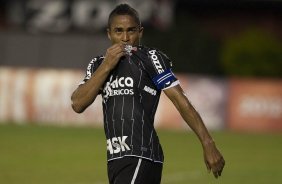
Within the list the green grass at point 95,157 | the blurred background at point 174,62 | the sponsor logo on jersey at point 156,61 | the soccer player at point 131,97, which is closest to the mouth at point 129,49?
the soccer player at point 131,97

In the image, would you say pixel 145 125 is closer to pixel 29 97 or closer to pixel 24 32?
pixel 29 97

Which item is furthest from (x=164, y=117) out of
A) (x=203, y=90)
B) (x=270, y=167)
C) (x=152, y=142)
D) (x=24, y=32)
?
(x=152, y=142)

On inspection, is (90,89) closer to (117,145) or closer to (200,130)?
(117,145)

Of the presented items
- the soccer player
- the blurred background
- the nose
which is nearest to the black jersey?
the soccer player

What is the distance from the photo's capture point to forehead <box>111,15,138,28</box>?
6293 millimetres

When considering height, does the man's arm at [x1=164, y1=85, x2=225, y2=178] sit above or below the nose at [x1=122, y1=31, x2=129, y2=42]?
below

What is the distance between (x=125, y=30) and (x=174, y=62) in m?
32.7

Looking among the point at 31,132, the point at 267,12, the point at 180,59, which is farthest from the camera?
the point at 267,12

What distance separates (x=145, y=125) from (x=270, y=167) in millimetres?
11573

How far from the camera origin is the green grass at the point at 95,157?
1495 centimetres

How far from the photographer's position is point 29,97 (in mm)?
27656

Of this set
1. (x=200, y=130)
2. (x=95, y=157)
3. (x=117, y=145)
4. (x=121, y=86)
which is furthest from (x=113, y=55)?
(x=95, y=157)

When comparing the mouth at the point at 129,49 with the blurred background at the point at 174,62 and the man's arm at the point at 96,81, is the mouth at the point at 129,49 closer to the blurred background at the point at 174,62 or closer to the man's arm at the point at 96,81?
the man's arm at the point at 96,81

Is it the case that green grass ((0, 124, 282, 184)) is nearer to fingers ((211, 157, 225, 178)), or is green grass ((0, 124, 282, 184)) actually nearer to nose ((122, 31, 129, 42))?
nose ((122, 31, 129, 42))
